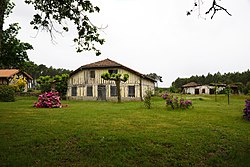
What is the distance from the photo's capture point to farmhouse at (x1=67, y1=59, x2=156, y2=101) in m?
23.7

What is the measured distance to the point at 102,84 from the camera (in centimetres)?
2464

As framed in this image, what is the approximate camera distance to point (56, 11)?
548cm

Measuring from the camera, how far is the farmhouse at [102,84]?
23.7 m

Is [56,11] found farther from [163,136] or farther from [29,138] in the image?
[163,136]

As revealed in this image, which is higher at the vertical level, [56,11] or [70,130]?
[56,11]

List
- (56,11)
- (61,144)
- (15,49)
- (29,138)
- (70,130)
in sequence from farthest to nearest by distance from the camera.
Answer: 1. (15,49)
2. (70,130)
3. (56,11)
4. (29,138)
5. (61,144)

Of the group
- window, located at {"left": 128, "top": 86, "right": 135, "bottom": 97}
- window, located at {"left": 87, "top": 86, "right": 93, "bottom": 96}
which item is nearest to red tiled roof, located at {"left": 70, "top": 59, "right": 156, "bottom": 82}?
window, located at {"left": 128, "top": 86, "right": 135, "bottom": 97}

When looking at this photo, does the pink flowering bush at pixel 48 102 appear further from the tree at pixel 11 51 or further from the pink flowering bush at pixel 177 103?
the pink flowering bush at pixel 177 103

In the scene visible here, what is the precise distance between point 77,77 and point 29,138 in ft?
71.0

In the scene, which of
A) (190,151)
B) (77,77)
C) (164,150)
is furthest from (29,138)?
(77,77)

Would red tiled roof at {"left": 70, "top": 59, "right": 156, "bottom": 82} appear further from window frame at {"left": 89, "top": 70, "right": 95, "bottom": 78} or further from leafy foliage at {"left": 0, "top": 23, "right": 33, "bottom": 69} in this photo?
leafy foliage at {"left": 0, "top": 23, "right": 33, "bottom": 69}

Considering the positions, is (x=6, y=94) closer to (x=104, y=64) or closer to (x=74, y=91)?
(x=74, y=91)

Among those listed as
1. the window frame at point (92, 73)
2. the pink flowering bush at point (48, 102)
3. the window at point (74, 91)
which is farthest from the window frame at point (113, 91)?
the pink flowering bush at point (48, 102)

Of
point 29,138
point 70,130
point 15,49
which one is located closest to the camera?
point 29,138
